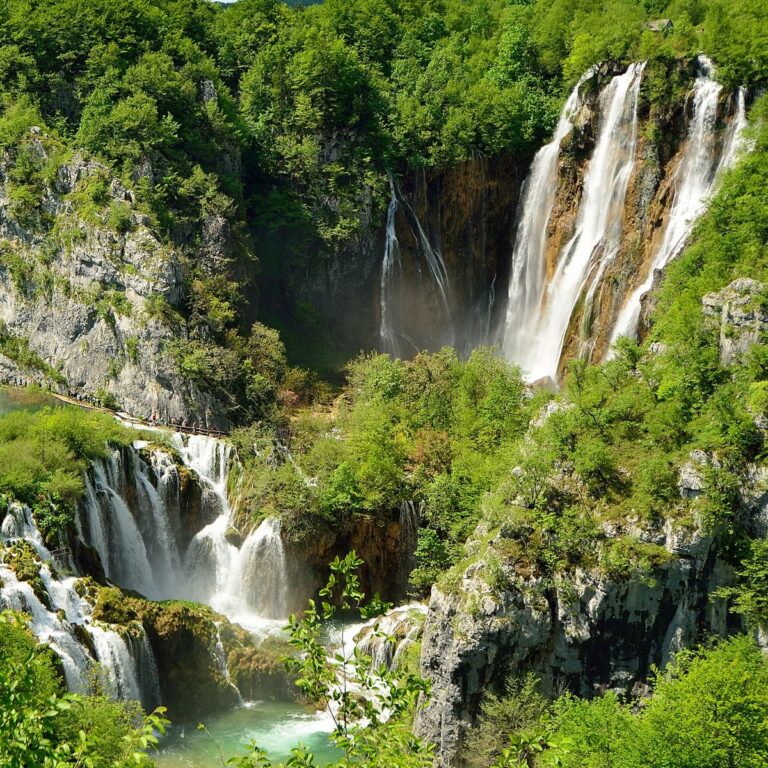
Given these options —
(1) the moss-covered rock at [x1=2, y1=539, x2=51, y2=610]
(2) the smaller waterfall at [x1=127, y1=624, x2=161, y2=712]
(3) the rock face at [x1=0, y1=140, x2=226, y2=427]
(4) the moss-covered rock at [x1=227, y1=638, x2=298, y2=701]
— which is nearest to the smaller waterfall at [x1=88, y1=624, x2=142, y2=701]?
(2) the smaller waterfall at [x1=127, y1=624, x2=161, y2=712]

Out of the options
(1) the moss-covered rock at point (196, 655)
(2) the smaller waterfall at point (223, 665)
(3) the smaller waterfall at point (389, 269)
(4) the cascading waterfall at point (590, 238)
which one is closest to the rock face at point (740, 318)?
(4) the cascading waterfall at point (590, 238)

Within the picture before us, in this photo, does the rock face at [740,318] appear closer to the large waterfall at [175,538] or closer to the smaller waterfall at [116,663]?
the large waterfall at [175,538]

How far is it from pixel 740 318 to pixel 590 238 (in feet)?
63.6

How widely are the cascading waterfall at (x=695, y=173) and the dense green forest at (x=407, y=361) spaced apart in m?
1.13

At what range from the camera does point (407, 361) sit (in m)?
48.0

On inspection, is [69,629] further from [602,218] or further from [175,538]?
[602,218]

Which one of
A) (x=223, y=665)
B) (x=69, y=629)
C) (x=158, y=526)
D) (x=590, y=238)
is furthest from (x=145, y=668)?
(x=590, y=238)

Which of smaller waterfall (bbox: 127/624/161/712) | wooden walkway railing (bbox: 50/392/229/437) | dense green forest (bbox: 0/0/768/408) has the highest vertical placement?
dense green forest (bbox: 0/0/768/408)

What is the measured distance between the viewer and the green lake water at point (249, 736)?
24297 mm

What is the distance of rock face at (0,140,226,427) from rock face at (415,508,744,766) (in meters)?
21.4

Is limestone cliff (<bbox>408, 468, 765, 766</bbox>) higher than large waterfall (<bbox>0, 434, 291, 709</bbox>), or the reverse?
large waterfall (<bbox>0, 434, 291, 709</bbox>)

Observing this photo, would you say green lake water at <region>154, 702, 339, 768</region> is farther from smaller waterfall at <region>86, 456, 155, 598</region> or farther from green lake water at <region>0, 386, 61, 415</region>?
green lake water at <region>0, 386, 61, 415</region>

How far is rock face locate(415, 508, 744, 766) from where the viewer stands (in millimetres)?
23141

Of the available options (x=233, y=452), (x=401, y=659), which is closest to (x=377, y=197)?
(x=233, y=452)
